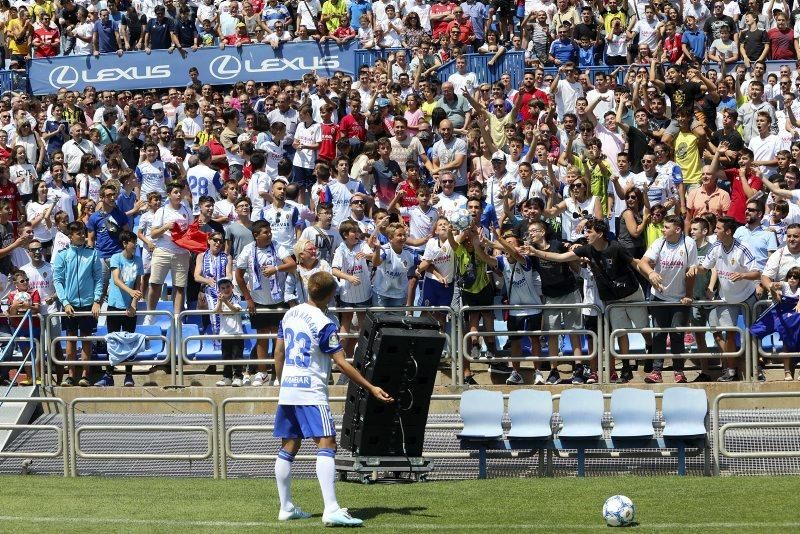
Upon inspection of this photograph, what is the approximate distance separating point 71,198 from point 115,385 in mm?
4581

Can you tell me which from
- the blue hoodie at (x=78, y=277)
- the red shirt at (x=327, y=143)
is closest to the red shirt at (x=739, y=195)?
the red shirt at (x=327, y=143)

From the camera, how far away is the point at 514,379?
1581 centimetres

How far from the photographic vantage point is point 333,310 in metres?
15.8

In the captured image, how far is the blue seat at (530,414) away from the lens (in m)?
12.9

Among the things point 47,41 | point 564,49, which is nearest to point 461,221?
point 564,49

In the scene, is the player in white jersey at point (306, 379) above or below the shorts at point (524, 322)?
above

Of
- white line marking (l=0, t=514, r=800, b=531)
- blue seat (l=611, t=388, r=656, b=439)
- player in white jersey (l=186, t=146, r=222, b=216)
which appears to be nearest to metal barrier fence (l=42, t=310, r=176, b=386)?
player in white jersey (l=186, t=146, r=222, b=216)

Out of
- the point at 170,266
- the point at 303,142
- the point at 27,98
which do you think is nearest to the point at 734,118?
the point at 303,142

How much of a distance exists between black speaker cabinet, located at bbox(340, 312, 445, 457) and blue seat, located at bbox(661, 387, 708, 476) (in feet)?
7.58

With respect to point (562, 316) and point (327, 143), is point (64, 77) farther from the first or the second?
point (562, 316)

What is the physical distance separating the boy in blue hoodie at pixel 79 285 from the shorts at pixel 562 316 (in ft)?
17.7

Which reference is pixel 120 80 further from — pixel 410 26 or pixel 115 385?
pixel 115 385

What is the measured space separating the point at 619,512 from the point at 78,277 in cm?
899

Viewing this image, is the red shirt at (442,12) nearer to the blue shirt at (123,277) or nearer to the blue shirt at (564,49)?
the blue shirt at (564,49)
